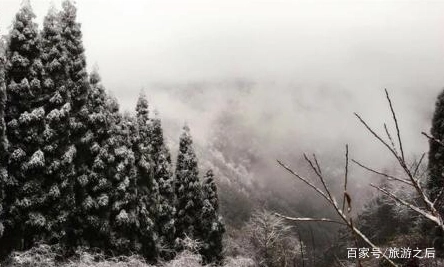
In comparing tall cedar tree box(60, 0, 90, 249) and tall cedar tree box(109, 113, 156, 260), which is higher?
tall cedar tree box(60, 0, 90, 249)

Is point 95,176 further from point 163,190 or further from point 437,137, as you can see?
point 437,137

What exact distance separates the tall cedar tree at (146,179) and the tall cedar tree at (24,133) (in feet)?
28.1

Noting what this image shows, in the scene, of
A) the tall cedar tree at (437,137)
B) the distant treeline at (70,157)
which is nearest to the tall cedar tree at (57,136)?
the distant treeline at (70,157)

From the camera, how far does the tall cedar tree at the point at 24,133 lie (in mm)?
21547

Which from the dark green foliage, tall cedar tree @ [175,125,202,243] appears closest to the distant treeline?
tall cedar tree @ [175,125,202,243]

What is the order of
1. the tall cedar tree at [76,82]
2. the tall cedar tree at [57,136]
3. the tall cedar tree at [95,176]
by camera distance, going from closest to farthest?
the tall cedar tree at [57,136] < the tall cedar tree at [95,176] < the tall cedar tree at [76,82]

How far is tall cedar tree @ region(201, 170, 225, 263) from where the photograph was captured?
121 feet

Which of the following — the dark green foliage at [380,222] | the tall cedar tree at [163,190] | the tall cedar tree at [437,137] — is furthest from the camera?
the dark green foliage at [380,222]

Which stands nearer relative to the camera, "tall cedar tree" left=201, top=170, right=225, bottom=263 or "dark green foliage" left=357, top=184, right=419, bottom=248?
"tall cedar tree" left=201, top=170, right=225, bottom=263

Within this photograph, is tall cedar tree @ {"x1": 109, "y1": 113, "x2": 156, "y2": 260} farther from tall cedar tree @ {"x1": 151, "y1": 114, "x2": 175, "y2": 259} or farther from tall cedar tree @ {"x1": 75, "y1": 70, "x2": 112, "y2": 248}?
tall cedar tree @ {"x1": 151, "y1": 114, "x2": 175, "y2": 259}

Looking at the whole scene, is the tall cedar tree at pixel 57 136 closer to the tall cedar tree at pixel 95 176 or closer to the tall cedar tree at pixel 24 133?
the tall cedar tree at pixel 24 133

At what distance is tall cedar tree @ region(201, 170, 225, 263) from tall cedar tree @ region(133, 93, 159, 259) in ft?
18.9

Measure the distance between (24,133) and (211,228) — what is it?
17654 mm

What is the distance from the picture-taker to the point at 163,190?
113 ft
